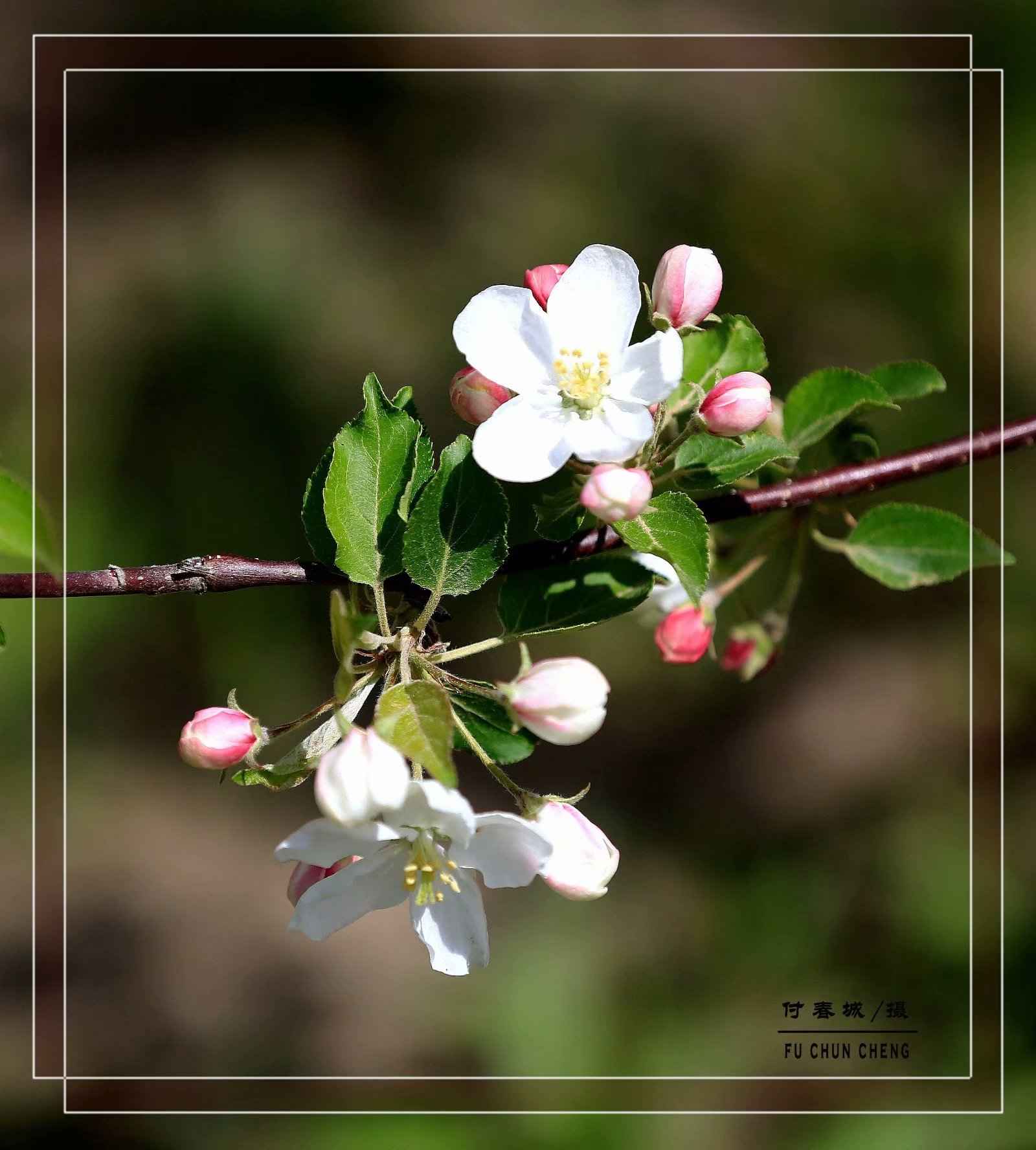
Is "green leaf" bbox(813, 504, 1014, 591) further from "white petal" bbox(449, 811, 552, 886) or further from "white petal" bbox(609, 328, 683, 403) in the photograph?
"white petal" bbox(449, 811, 552, 886)

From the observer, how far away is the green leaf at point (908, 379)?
124 cm

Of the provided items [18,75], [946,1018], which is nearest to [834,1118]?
[946,1018]

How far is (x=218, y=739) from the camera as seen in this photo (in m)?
0.96

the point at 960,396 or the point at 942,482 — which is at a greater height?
the point at 960,396

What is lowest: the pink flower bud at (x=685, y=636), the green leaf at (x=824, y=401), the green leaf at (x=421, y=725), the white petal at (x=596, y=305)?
the green leaf at (x=421, y=725)

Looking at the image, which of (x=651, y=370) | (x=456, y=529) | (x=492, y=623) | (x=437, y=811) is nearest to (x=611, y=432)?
(x=651, y=370)

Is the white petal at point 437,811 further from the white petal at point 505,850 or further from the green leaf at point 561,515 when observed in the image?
the green leaf at point 561,515

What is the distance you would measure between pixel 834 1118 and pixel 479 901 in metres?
1.63

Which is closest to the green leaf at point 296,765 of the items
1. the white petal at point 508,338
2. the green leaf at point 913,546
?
the white petal at point 508,338

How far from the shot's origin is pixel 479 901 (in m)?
1.09

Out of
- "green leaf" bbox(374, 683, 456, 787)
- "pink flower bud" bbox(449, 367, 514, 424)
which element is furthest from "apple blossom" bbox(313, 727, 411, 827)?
"pink flower bud" bbox(449, 367, 514, 424)

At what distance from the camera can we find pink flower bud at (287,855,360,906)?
1.07 m

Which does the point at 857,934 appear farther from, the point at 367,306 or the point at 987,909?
the point at 367,306

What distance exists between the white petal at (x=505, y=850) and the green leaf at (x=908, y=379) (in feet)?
2.25
